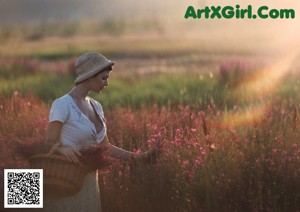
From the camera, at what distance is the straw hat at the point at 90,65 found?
520 cm

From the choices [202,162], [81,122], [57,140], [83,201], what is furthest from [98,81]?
[202,162]

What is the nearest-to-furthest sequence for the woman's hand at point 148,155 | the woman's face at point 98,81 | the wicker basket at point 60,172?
the wicker basket at point 60,172
the woman's face at point 98,81
the woman's hand at point 148,155

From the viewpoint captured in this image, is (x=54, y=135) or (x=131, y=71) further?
(x=131, y=71)

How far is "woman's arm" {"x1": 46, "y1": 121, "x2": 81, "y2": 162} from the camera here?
16.8ft

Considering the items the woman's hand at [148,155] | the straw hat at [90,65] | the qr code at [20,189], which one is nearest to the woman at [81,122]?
the straw hat at [90,65]

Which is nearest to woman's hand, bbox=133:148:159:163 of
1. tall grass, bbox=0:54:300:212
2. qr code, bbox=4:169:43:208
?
tall grass, bbox=0:54:300:212

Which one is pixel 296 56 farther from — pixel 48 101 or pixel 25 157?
pixel 25 157

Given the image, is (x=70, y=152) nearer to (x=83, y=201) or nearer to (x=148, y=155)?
(x=83, y=201)

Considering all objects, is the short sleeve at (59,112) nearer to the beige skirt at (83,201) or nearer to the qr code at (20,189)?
the beige skirt at (83,201)

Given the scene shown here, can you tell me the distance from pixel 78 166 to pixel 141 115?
236cm

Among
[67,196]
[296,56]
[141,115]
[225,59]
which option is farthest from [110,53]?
[67,196]

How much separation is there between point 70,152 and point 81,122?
214 millimetres

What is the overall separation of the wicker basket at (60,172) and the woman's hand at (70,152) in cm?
2

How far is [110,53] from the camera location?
1286 cm
